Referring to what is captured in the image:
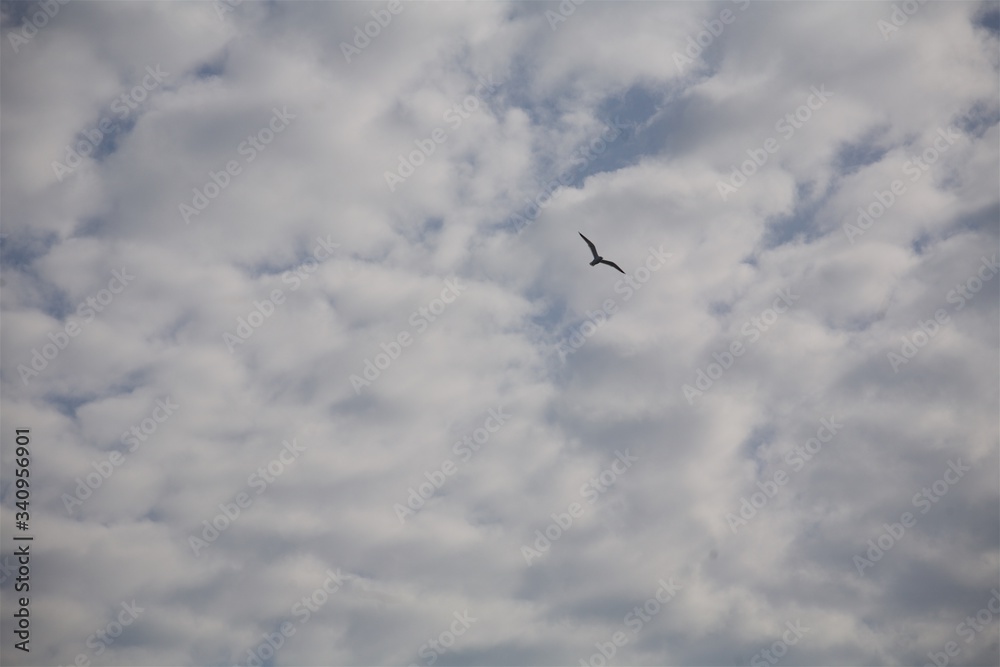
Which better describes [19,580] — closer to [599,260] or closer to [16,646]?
[16,646]

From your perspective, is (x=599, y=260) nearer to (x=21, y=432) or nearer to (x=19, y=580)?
(x=21, y=432)

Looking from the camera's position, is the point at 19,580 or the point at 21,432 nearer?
the point at 21,432

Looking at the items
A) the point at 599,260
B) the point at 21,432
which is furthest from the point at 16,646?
the point at 599,260

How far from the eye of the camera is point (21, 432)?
174ft

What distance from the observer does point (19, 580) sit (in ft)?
194

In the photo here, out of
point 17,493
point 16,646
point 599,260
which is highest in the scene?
point 599,260

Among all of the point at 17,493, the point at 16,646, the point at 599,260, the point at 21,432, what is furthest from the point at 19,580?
the point at 599,260

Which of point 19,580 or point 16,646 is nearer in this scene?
point 16,646

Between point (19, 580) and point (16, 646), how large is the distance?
37.0 ft

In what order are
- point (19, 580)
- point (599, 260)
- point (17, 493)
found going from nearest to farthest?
point (599, 260)
point (17, 493)
point (19, 580)

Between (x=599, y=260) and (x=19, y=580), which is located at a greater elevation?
(x=599, y=260)

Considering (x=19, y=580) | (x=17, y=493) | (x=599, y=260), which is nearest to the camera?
(x=599, y=260)

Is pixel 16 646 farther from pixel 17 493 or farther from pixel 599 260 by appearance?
pixel 599 260

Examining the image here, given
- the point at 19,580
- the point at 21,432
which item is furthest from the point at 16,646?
the point at 21,432
